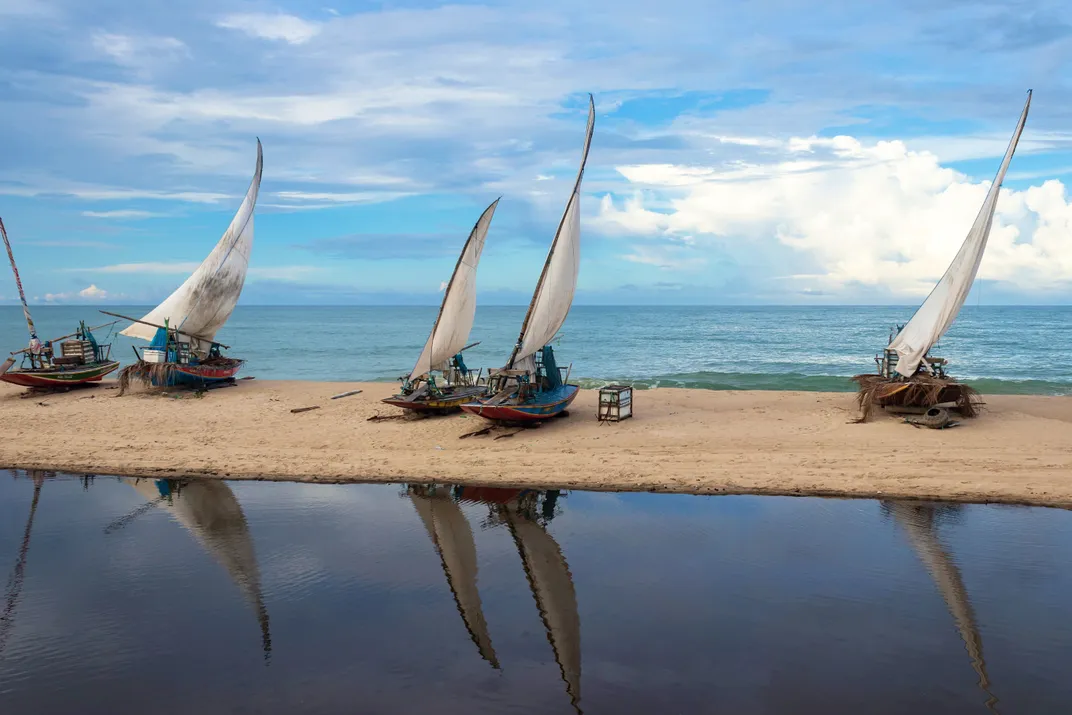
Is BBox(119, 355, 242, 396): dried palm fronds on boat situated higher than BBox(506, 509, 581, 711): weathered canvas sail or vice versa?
BBox(119, 355, 242, 396): dried palm fronds on boat

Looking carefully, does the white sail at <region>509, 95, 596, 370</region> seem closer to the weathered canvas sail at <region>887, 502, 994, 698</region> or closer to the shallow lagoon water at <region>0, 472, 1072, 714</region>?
the shallow lagoon water at <region>0, 472, 1072, 714</region>

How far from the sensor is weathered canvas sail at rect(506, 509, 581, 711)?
34.4 ft

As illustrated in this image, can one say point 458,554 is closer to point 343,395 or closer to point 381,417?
point 381,417

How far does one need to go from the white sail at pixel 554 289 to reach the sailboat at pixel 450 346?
3.01m

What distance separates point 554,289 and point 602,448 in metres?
6.12

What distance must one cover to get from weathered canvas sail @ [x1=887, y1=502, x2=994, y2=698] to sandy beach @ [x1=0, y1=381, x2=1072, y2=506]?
110cm

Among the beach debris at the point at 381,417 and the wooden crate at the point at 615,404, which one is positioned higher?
the wooden crate at the point at 615,404

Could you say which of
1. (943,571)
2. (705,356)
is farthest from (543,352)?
(705,356)

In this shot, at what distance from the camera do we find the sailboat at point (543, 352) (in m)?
23.4

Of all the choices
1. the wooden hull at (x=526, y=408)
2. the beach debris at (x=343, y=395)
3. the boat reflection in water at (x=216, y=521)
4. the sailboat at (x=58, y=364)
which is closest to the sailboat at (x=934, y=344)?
the wooden hull at (x=526, y=408)

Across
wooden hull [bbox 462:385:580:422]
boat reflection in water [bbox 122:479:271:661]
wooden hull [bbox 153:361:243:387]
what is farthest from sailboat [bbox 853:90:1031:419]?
wooden hull [bbox 153:361:243:387]

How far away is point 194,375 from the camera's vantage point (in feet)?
108

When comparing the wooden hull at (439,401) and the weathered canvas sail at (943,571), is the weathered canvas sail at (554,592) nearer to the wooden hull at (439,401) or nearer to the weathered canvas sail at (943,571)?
the weathered canvas sail at (943,571)

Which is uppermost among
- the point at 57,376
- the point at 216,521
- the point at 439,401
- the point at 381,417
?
the point at 439,401
